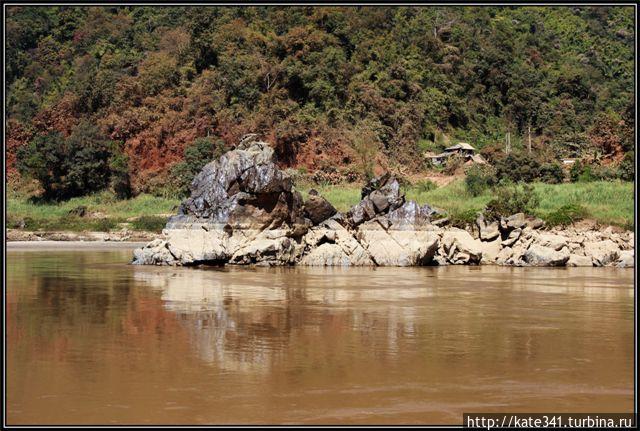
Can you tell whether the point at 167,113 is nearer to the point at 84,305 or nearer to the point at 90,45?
the point at 90,45

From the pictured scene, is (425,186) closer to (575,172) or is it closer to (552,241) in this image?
(575,172)

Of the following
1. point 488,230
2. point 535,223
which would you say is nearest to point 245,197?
point 488,230

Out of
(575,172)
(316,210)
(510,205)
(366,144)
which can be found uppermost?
(366,144)

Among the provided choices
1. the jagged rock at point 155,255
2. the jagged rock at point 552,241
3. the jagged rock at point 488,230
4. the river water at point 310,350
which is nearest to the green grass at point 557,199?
the jagged rock at point 488,230

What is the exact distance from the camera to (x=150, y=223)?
42.7m

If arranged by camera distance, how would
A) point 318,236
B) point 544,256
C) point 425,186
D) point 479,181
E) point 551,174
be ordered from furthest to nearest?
1. point 425,186
2. point 551,174
3. point 479,181
4. point 318,236
5. point 544,256

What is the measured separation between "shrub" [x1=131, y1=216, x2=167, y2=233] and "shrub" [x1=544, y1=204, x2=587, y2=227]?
738 inches

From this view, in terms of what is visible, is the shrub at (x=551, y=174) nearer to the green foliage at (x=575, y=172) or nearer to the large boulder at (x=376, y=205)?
the green foliage at (x=575, y=172)

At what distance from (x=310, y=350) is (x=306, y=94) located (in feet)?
145

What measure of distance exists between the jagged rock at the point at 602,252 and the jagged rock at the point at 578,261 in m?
0.16

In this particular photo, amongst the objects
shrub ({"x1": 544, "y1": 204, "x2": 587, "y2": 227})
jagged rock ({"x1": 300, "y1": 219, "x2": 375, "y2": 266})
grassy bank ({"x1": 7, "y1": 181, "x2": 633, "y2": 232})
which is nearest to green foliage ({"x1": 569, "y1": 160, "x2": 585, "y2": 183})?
grassy bank ({"x1": 7, "y1": 181, "x2": 633, "y2": 232})

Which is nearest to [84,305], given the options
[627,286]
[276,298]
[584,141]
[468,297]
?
[276,298]

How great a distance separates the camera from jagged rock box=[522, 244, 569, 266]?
92.9 feet

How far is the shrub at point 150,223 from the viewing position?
4216cm
